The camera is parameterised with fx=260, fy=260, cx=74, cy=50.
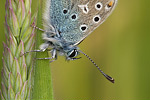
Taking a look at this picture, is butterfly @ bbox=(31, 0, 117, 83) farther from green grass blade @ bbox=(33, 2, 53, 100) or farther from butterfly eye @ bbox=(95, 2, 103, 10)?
green grass blade @ bbox=(33, 2, 53, 100)

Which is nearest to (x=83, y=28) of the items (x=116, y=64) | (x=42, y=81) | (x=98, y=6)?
(x=98, y=6)

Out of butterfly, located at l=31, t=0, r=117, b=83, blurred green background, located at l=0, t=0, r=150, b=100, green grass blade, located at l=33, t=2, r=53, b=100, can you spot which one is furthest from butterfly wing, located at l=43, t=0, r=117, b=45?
blurred green background, located at l=0, t=0, r=150, b=100

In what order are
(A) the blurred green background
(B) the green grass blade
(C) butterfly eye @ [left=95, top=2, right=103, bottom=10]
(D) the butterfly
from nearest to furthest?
(B) the green grass blade < (D) the butterfly < (C) butterfly eye @ [left=95, top=2, right=103, bottom=10] < (A) the blurred green background

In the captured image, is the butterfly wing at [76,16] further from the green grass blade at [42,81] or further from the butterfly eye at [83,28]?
the green grass blade at [42,81]

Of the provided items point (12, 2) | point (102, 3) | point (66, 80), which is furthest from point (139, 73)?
point (12, 2)

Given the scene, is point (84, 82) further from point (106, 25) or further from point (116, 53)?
point (106, 25)

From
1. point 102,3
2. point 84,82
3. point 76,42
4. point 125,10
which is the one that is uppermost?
point 125,10
